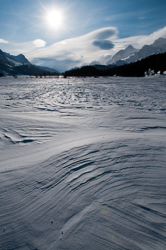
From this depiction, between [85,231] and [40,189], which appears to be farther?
[40,189]

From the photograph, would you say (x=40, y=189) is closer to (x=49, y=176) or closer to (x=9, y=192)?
(x=49, y=176)

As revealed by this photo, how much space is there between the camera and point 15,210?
44.8 inches

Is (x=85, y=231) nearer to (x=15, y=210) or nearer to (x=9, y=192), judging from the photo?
(x=15, y=210)

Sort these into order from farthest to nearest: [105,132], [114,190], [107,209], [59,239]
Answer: [105,132] → [114,190] → [107,209] → [59,239]

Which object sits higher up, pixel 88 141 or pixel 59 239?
pixel 88 141

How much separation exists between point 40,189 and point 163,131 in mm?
2489

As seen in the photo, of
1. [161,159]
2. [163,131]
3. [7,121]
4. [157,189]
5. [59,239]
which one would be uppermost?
[7,121]

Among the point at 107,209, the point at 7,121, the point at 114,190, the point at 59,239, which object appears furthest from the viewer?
the point at 7,121

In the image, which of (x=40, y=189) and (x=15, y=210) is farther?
(x=40, y=189)

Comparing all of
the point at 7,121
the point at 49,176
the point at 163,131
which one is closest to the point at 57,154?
the point at 49,176

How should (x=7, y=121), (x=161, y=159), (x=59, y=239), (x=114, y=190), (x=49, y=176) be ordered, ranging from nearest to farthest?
(x=59, y=239)
(x=114, y=190)
(x=49, y=176)
(x=161, y=159)
(x=7, y=121)

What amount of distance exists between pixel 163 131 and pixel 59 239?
252 cm

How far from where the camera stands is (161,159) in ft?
5.55

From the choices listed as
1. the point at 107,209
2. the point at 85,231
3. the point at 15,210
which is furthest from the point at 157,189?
the point at 15,210
